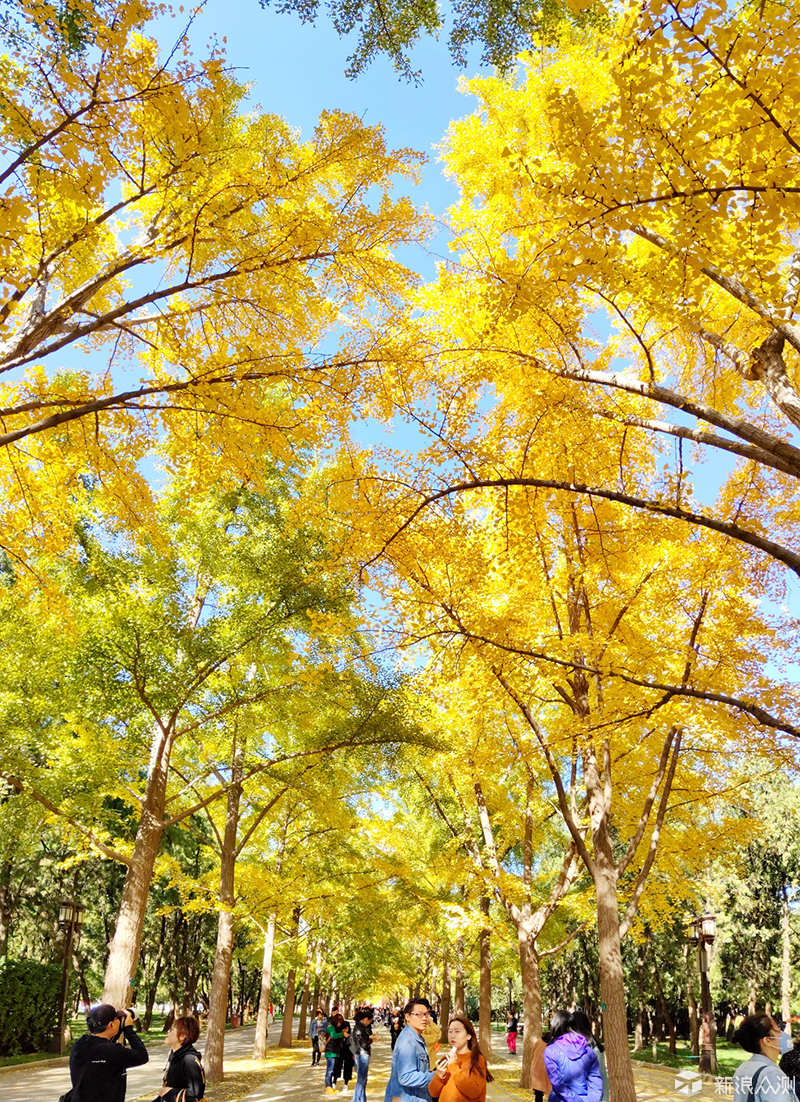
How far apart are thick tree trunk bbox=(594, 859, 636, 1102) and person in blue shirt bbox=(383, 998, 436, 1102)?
460 centimetres

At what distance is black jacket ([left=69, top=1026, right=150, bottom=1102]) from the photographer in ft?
13.6

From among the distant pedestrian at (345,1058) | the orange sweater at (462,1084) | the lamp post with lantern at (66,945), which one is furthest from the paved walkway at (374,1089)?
the orange sweater at (462,1084)

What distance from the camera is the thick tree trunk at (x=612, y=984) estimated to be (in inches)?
309

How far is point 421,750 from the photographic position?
42.7 feet

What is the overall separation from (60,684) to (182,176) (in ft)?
24.2

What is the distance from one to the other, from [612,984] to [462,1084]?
5309 millimetres

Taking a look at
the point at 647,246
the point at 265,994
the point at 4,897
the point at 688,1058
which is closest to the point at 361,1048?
the point at 265,994

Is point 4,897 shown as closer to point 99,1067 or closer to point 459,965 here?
point 459,965

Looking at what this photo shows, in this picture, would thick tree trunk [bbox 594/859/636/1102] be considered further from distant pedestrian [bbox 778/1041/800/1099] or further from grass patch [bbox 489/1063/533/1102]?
grass patch [bbox 489/1063/533/1102]

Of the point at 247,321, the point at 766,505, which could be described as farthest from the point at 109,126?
the point at 766,505

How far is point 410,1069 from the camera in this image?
14.2 feet

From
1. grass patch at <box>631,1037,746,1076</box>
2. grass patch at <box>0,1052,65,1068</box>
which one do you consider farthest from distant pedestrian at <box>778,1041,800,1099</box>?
grass patch at <box>631,1037,746,1076</box>

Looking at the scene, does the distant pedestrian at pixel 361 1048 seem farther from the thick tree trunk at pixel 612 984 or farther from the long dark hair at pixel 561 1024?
the long dark hair at pixel 561 1024

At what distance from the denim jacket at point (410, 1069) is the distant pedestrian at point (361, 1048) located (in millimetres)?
7903
